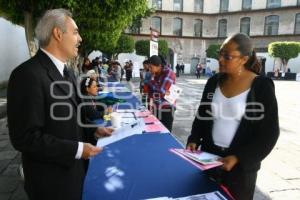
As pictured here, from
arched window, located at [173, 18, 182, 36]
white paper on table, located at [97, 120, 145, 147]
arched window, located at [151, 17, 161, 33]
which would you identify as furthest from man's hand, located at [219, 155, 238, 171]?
arched window, located at [173, 18, 182, 36]

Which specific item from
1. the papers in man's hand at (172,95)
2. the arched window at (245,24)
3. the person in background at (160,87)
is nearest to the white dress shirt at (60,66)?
the person in background at (160,87)

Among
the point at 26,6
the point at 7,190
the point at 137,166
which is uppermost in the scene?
the point at 26,6

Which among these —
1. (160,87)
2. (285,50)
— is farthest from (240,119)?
(285,50)

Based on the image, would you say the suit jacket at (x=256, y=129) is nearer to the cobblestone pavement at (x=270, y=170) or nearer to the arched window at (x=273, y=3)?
the cobblestone pavement at (x=270, y=170)

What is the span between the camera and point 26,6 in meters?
4.58

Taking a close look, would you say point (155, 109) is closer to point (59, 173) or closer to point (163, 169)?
point (163, 169)

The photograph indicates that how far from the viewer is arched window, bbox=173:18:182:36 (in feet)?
133

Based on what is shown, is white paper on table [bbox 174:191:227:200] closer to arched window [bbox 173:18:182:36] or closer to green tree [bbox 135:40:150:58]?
green tree [bbox 135:40:150:58]

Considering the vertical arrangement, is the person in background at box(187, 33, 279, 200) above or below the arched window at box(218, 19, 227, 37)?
below

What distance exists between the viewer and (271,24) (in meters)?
38.4

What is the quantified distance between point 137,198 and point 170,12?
4005 centimetres

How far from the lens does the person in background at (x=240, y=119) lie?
7.27 ft

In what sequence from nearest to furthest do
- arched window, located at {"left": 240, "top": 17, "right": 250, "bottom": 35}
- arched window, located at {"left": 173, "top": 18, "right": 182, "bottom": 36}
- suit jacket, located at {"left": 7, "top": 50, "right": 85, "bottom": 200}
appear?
suit jacket, located at {"left": 7, "top": 50, "right": 85, "bottom": 200} → arched window, located at {"left": 240, "top": 17, "right": 250, "bottom": 35} → arched window, located at {"left": 173, "top": 18, "right": 182, "bottom": 36}

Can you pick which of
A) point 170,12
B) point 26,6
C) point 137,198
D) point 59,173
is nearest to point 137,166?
point 137,198
